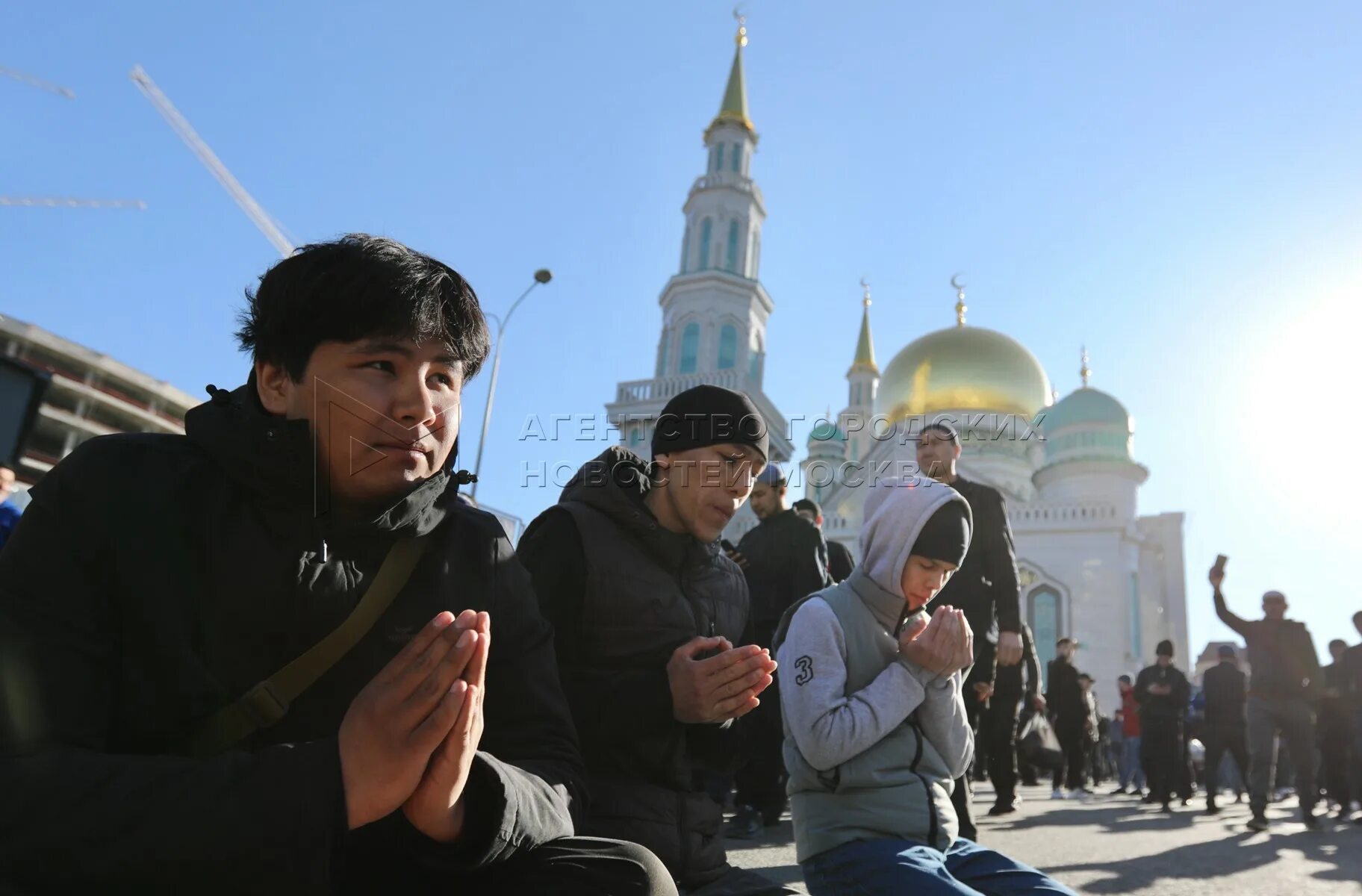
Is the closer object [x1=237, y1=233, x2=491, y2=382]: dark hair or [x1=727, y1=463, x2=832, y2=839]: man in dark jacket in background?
[x1=237, y1=233, x2=491, y2=382]: dark hair

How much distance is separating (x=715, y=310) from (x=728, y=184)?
491 cm

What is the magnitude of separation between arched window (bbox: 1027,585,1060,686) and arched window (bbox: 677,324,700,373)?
1295 cm

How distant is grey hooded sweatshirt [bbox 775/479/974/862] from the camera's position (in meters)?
2.51

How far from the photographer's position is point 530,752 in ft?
5.35

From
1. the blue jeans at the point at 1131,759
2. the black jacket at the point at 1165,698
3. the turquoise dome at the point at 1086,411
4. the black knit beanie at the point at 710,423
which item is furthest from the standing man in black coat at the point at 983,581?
the turquoise dome at the point at 1086,411

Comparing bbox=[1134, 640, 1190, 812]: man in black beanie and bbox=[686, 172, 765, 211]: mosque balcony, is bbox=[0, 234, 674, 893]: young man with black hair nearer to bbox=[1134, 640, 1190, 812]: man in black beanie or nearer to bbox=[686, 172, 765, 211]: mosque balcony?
bbox=[1134, 640, 1190, 812]: man in black beanie

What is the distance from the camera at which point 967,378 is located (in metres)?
36.3

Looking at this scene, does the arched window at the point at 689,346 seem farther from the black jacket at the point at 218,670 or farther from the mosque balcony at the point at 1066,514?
the black jacket at the point at 218,670

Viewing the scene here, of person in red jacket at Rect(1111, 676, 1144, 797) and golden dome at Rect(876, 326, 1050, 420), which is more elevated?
golden dome at Rect(876, 326, 1050, 420)

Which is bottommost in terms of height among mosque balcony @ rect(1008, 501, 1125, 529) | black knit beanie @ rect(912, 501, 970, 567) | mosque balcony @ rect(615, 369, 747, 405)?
black knit beanie @ rect(912, 501, 970, 567)

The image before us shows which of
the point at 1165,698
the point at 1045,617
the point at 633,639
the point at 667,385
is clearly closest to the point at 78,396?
the point at 667,385

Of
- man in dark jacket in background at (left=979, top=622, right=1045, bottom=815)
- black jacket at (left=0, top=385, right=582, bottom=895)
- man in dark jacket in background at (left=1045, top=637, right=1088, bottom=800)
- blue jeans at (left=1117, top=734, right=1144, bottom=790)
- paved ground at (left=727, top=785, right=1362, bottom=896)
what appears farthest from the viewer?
blue jeans at (left=1117, top=734, right=1144, bottom=790)

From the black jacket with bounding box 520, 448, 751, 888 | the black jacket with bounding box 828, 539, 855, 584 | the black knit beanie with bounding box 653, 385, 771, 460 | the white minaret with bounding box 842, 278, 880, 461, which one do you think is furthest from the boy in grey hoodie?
the white minaret with bounding box 842, 278, 880, 461

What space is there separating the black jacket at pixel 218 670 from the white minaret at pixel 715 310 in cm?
2914
